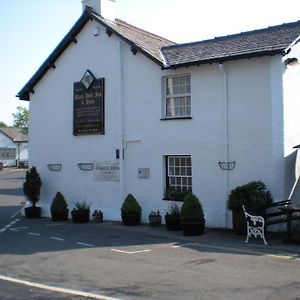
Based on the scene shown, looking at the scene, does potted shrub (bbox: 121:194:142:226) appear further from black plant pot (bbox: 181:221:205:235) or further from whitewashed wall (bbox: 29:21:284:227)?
black plant pot (bbox: 181:221:205:235)

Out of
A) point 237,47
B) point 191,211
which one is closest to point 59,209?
point 191,211

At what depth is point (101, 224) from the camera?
1764 cm

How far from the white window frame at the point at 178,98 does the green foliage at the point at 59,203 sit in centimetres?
547

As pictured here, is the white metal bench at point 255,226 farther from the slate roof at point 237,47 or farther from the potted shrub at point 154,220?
the slate roof at point 237,47

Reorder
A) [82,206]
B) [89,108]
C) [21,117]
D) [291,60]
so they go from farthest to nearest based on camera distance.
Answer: [21,117]
[89,108]
[82,206]
[291,60]

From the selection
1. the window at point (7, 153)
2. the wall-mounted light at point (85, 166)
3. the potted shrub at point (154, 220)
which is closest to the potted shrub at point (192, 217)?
the potted shrub at point (154, 220)

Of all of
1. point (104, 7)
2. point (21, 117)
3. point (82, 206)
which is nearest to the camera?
point (82, 206)

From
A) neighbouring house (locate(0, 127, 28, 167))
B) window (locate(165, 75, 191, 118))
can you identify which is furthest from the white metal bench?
neighbouring house (locate(0, 127, 28, 167))

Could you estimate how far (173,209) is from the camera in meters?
15.7

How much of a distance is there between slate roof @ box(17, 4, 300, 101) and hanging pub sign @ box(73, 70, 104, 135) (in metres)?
1.90

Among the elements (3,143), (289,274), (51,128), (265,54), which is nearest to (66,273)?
(289,274)

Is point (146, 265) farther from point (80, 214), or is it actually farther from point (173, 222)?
point (80, 214)

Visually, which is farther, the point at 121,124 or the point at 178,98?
the point at 121,124

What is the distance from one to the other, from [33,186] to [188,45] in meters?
8.70
